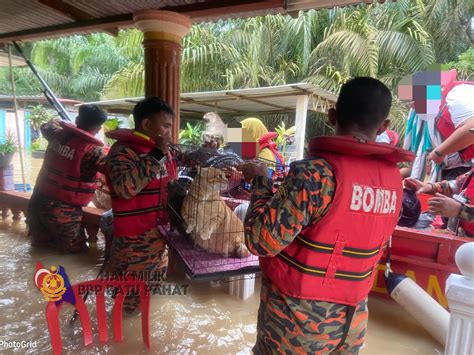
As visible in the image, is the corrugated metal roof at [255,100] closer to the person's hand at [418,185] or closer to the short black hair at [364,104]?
the person's hand at [418,185]

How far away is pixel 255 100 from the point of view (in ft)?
28.5

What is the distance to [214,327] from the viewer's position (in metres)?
2.98

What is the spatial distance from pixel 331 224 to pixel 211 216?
0.94 metres

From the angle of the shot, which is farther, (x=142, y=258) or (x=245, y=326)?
(x=245, y=326)

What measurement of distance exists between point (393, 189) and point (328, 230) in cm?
37

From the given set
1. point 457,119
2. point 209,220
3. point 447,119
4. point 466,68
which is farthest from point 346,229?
point 466,68

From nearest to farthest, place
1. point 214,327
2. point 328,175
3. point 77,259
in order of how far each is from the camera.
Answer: point 328,175, point 214,327, point 77,259

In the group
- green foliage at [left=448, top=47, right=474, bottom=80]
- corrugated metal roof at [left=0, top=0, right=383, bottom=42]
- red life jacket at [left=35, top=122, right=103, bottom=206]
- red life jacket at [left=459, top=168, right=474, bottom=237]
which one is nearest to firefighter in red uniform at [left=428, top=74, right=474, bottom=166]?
red life jacket at [left=459, top=168, right=474, bottom=237]

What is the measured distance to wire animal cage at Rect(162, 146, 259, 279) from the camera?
1918mm

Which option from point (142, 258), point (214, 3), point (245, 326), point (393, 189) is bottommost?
point (245, 326)

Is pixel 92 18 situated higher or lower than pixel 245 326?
higher

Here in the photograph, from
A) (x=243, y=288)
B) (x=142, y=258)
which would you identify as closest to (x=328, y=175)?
(x=142, y=258)

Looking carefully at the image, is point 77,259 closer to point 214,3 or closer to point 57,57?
point 214,3

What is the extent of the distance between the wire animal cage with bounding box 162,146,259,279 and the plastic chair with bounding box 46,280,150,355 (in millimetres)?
480
